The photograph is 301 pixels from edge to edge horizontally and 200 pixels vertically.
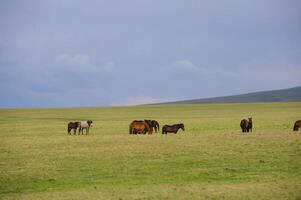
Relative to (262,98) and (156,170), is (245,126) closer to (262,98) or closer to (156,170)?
(156,170)

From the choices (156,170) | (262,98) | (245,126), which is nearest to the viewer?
(156,170)

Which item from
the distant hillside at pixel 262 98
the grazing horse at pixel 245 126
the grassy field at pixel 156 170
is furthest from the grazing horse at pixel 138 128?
the distant hillside at pixel 262 98

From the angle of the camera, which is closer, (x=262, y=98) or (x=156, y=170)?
(x=156, y=170)

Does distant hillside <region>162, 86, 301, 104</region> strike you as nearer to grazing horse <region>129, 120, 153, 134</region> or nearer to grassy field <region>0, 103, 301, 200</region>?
grazing horse <region>129, 120, 153, 134</region>

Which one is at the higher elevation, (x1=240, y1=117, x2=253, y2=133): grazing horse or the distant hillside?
the distant hillside

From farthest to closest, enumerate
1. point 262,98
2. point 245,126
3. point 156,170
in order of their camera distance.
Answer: point 262,98 < point 245,126 < point 156,170

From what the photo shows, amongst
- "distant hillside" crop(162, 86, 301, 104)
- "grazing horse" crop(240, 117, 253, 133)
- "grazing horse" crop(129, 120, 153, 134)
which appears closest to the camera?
"grazing horse" crop(240, 117, 253, 133)

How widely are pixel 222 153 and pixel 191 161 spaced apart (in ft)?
6.80

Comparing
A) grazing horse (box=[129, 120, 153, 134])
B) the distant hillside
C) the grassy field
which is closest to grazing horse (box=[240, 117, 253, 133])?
grazing horse (box=[129, 120, 153, 134])

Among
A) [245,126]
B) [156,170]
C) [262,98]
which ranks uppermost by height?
[262,98]

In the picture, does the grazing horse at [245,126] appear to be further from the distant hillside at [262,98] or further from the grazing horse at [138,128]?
the distant hillside at [262,98]

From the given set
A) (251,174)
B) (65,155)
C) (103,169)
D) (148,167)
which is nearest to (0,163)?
(65,155)

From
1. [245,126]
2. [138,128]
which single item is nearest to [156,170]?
[138,128]

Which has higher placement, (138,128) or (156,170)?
(138,128)
